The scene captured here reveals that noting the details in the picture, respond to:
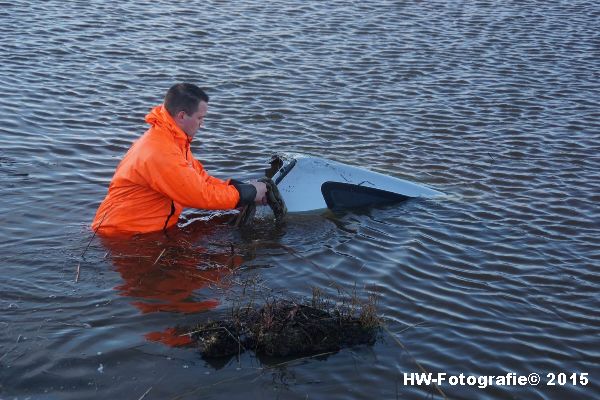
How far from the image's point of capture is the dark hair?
7008mm

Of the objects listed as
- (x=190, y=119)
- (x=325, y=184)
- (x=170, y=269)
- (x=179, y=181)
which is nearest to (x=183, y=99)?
(x=190, y=119)

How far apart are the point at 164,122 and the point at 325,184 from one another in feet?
5.82

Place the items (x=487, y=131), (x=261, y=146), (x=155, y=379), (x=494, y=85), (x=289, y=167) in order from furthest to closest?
(x=494, y=85) < (x=487, y=131) < (x=261, y=146) < (x=289, y=167) < (x=155, y=379)

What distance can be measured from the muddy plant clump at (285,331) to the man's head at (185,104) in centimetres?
180

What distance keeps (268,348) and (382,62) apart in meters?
8.34

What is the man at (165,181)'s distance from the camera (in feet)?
22.9

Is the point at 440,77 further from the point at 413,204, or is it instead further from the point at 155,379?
the point at 155,379

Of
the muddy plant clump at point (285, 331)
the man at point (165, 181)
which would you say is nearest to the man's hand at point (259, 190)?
the man at point (165, 181)

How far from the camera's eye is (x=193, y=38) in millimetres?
14133

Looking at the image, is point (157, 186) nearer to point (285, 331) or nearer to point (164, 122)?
point (164, 122)

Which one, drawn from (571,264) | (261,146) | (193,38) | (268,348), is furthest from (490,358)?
(193,38)

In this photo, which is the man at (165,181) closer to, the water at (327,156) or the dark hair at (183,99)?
the dark hair at (183,99)

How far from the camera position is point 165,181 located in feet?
23.0

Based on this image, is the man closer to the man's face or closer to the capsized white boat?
the man's face
